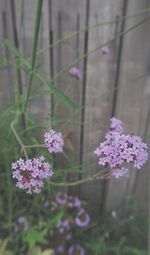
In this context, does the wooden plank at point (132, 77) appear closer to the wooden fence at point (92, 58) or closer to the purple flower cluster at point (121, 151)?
the wooden fence at point (92, 58)

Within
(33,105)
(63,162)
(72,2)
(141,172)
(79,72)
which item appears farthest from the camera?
(141,172)

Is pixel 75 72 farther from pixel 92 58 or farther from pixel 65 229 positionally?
pixel 65 229

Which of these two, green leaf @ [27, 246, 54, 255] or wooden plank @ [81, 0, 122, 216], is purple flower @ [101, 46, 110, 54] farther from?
green leaf @ [27, 246, 54, 255]

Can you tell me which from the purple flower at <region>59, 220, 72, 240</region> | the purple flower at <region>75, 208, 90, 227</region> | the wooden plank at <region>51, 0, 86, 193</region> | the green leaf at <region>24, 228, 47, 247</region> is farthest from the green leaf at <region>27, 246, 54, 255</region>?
the wooden plank at <region>51, 0, 86, 193</region>

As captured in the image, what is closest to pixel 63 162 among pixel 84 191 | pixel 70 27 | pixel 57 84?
pixel 84 191

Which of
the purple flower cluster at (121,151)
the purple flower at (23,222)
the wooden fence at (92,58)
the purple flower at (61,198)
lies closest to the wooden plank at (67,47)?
the wooden fence at (92,58)

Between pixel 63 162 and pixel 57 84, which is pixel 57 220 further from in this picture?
pixel 57 84

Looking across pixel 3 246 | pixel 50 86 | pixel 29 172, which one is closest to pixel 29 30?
pixel 50 86
